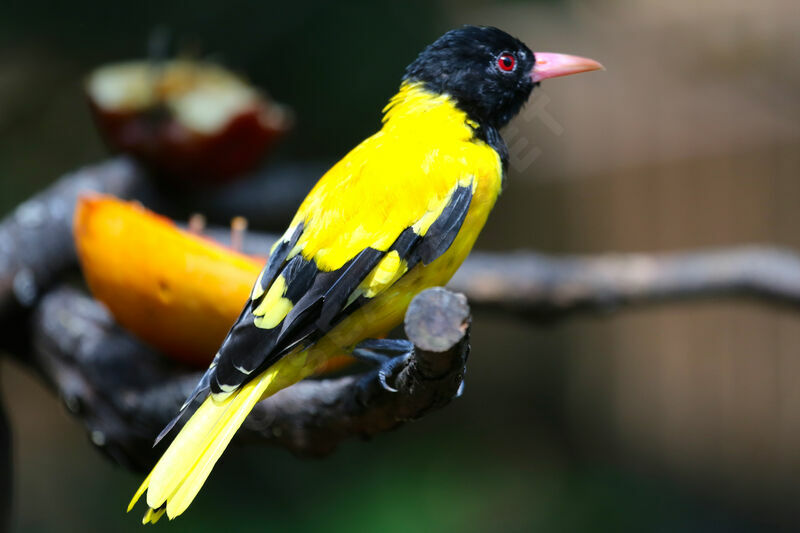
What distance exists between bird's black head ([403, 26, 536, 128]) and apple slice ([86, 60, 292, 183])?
65 centimetres

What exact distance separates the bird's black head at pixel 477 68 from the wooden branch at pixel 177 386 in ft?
1.16

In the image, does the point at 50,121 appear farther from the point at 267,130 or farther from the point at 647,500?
the point at 647,500

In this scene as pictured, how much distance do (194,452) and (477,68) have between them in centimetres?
53

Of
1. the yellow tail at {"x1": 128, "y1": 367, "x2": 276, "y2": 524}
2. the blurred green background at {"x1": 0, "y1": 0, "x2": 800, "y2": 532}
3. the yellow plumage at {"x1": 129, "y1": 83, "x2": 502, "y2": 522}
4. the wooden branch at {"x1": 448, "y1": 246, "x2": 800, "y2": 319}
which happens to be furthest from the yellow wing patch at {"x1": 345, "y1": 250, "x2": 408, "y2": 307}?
the blurred green background at {"x1": 0, "y1": 0, "x2": 800, "y2": 532}

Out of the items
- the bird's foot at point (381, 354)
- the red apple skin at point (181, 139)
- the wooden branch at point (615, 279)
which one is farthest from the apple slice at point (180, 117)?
the bird's foot at point (381, 354)

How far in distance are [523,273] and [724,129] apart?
3.48ft

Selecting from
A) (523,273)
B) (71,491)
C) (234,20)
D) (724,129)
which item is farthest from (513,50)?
(724,129)

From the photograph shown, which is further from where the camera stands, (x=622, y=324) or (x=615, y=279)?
(x=622, y=324)

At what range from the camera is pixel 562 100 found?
220 cm

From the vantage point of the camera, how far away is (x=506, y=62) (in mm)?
952

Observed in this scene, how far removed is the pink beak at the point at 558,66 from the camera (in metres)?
0.92

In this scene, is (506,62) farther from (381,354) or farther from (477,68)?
(381,354)

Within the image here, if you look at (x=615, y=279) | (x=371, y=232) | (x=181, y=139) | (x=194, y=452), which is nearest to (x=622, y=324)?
(x=615, y=279)

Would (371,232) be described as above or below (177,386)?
above
